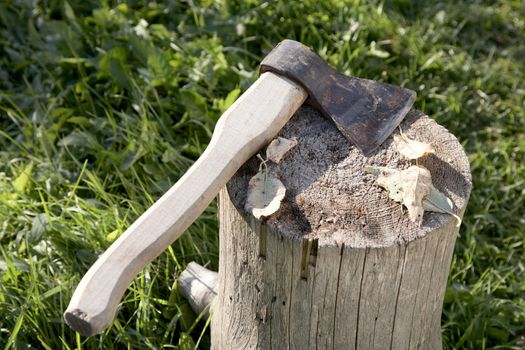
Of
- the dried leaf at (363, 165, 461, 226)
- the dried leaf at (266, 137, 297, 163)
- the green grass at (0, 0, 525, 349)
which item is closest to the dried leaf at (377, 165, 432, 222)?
the dried leaf at (363, 165, 461, 226)

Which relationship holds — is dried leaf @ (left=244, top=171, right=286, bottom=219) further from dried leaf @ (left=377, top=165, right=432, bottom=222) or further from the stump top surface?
dried leaf @ (left=377, top=165, right=432, bottom=222)

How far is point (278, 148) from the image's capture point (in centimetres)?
190

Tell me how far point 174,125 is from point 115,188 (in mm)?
439

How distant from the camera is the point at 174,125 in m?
3.22

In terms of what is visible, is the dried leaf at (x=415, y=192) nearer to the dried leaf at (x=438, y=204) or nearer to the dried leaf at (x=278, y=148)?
the dried leaf at (x=438, y=204)

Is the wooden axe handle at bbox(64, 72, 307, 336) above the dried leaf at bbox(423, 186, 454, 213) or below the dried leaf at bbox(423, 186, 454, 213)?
above

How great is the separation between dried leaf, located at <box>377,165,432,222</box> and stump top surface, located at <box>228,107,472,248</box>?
0.02 metres

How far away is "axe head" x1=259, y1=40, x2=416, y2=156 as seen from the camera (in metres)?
1.99

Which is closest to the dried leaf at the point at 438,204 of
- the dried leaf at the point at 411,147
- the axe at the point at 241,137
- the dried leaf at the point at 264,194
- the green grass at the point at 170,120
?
the dried leaf at the point at 411,147

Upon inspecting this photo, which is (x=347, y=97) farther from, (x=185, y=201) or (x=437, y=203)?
(x=185, y=201)

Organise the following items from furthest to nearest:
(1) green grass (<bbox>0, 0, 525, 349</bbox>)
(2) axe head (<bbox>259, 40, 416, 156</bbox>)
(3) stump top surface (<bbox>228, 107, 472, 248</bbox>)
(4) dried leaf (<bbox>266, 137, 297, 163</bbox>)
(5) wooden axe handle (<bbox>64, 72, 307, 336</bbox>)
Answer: (1) green grass (<bbox>0, 0, 525, 349</bbox>)
(2) axe head (<bbox>259, 40, 416, 156</bbox>)
(4) dried leaf (<bbox>266, 137, 297, 163</bbox>)
(3) stump top surface (<bbox>228, 107, 472, 248</bbox>)
(5) wooden axe handle (<bbox>64, 72, 307, 336</bbox>)

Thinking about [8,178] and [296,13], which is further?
[296,13]

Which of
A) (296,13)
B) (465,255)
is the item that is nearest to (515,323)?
(465,255)

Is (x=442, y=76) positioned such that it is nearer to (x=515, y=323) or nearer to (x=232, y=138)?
(x=515, y=323)
